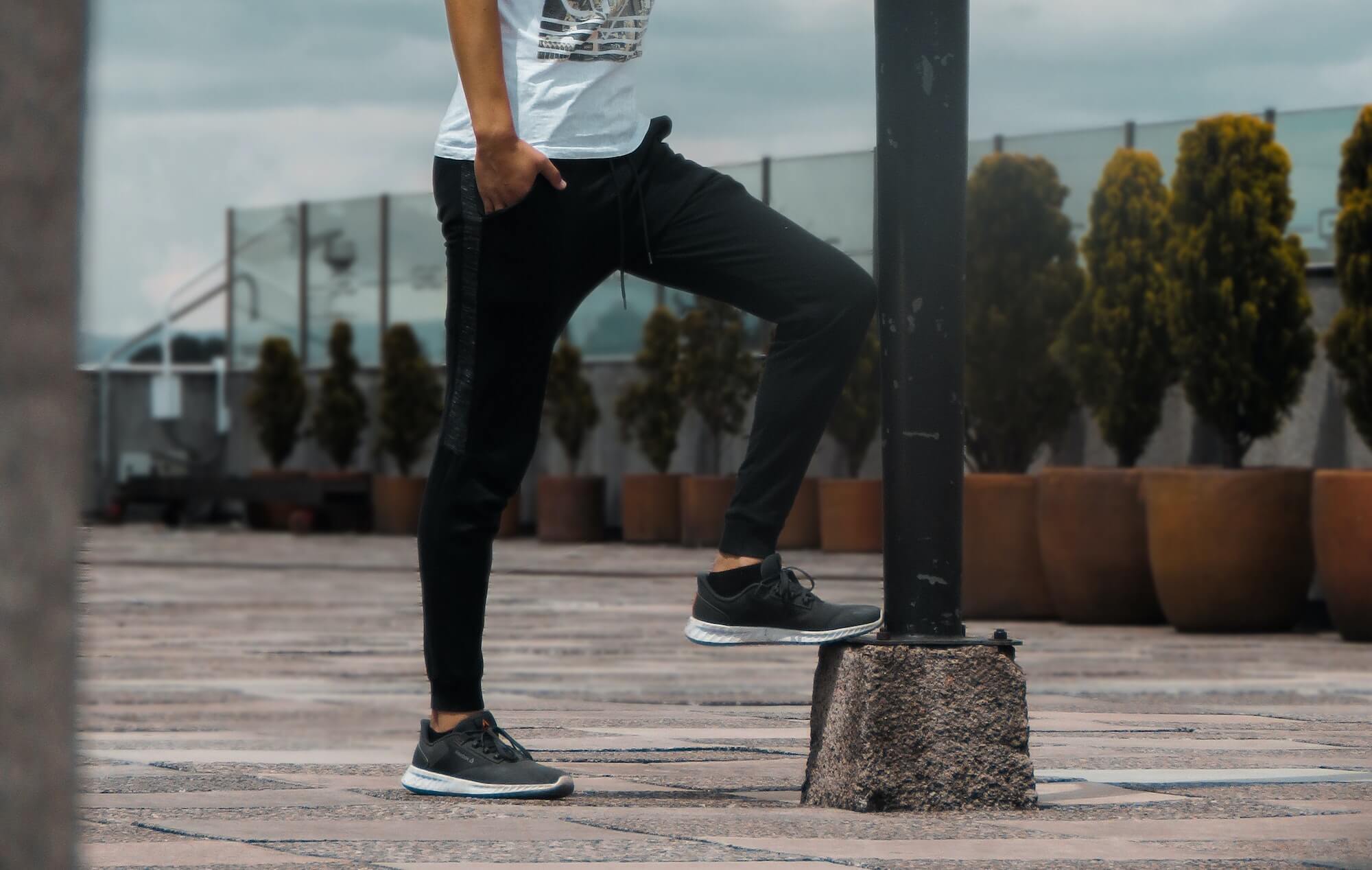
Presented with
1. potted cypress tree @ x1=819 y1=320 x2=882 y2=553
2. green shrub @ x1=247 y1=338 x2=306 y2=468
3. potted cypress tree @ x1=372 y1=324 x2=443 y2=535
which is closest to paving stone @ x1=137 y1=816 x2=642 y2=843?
potted cypress tree @ x1=819 y1=320 x2=882 y2=553

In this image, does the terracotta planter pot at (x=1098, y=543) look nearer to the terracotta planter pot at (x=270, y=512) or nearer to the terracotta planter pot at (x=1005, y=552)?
the terracotta planter pot at (x=1005, y=552)

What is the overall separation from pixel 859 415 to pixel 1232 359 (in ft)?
33.0

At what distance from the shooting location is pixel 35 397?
1.01 meters

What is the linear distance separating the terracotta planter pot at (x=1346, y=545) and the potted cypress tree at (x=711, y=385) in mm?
12365

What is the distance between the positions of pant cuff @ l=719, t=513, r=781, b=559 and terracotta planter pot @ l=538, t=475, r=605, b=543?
19.8m

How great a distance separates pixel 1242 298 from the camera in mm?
10141

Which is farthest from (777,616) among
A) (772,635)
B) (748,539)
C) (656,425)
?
(656,425)

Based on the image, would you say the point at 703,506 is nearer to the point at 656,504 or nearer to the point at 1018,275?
the point at 656,504

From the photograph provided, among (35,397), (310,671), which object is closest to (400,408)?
(310,671)

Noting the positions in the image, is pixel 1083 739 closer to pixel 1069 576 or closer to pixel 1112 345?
pixel 1069 576

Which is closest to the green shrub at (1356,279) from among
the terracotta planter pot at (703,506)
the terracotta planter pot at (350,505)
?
the terracotta planter pot at (703,506)

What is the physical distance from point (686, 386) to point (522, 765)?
Result: 18081mm

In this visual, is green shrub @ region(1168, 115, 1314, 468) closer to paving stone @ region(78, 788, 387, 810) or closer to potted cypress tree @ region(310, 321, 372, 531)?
paving stone @ region(78, 788, 387, 810)

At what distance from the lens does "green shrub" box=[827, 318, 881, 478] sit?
65.5ft
